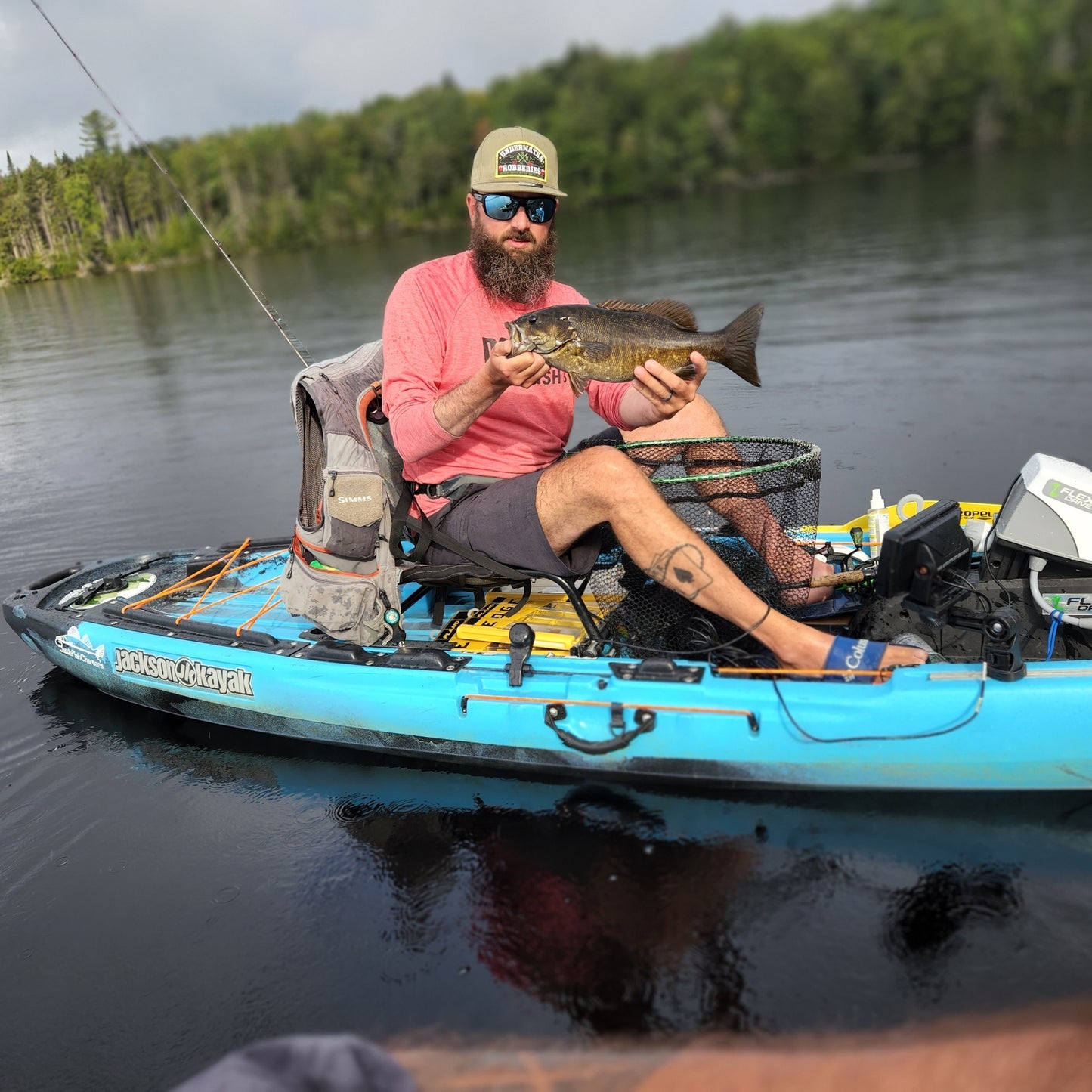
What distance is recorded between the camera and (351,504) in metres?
4.61

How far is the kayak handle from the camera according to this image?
3959mm

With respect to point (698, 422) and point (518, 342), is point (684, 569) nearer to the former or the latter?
point (698, 422)

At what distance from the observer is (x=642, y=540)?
3.98 metres

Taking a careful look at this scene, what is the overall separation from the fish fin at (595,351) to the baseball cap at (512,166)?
Answer: 90 cm

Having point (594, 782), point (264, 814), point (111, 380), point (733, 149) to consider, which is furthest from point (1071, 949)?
point (733, 149)

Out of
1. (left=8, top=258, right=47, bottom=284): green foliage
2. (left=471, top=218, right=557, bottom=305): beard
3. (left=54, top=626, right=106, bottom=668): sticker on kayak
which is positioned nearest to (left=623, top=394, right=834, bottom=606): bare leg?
(left=471, top=218, right=557, bottom=305): beard

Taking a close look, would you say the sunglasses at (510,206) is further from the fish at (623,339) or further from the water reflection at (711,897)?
the water reflection at (711,897)

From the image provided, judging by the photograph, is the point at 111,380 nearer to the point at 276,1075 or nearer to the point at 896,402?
the point at 896,402

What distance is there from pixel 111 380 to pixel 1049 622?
48.5 ft

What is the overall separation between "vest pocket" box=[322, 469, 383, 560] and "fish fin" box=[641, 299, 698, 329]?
1.51m

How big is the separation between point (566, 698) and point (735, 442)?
4.30 feet

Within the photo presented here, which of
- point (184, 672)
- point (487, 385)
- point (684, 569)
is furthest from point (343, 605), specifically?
point (684, 569)

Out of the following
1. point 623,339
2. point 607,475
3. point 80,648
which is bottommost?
point 80,648

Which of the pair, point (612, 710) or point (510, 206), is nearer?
point (612, 710)
